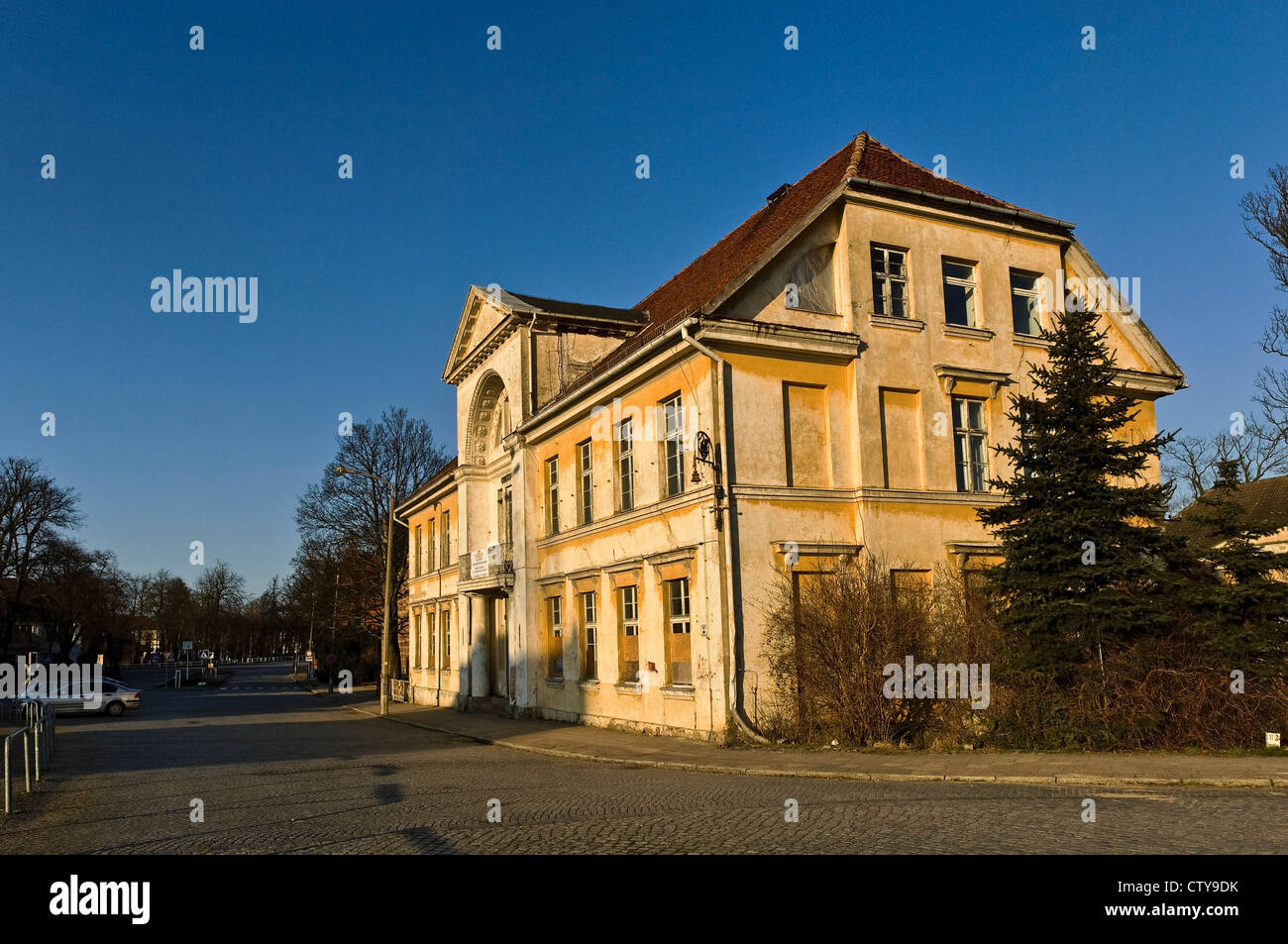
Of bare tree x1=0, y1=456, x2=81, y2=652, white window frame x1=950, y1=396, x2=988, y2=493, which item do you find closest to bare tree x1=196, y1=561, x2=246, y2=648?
bare tree x1=0, y1=456, x2=81, y2=652

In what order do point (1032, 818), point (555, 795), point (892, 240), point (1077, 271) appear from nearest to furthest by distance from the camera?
point (1032, 818) → point (555, 795) → point (892, 240) → point (1077, 271)

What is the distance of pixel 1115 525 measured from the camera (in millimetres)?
15688

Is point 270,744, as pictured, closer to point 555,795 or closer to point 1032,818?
point 555,795

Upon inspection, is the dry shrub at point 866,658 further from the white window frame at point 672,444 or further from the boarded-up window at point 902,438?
the white window frame at point 672,444

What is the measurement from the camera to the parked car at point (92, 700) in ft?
112

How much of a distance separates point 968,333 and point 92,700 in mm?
31181

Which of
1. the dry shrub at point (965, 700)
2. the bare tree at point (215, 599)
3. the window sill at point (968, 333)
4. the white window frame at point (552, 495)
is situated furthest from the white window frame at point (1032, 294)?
the bare tree at point (215, 599)

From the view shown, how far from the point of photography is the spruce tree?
49.5 feet

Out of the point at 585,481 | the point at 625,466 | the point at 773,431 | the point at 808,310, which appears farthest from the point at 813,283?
the point at 585,481

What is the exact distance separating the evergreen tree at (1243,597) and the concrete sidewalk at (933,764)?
5.37 ft

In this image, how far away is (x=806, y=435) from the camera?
19.4 m

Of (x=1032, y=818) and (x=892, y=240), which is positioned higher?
(x=892, y=240)
